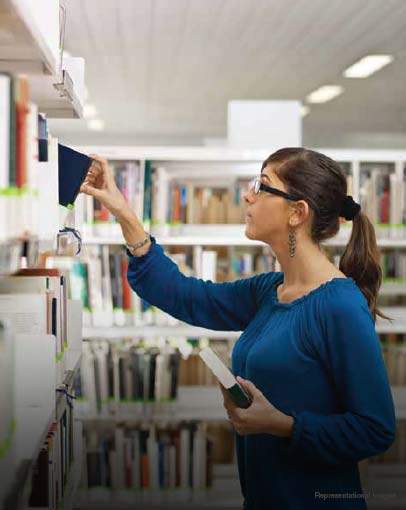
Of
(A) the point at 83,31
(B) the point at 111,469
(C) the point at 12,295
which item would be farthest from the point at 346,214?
(A) the point at 83,31

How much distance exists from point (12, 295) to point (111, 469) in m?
1.98

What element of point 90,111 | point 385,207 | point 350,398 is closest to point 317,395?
point 350,398

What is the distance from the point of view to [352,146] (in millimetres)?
11328

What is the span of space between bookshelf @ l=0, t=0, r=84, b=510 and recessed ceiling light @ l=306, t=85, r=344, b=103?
15.6 ft

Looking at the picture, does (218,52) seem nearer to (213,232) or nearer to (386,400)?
(213,232)

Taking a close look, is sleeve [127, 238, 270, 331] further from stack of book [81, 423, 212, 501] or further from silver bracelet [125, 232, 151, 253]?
stack of book [81, 423, 212, 501]

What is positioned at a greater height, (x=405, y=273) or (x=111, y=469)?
(x=405, y=273)

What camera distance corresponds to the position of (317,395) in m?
1.69

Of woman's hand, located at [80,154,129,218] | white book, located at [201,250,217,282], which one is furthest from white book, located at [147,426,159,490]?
woman's hand, located at [80,154,129,218]

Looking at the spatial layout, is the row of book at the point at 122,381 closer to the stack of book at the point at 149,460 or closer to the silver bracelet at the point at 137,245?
the stack of book at the point at 149,460

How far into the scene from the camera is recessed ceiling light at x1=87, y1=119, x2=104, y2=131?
929 centimetres

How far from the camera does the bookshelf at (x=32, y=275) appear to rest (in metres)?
1.15

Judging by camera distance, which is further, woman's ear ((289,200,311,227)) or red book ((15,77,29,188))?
woman's ear ((289,200,311,227))

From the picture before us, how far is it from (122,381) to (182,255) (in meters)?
0.71
